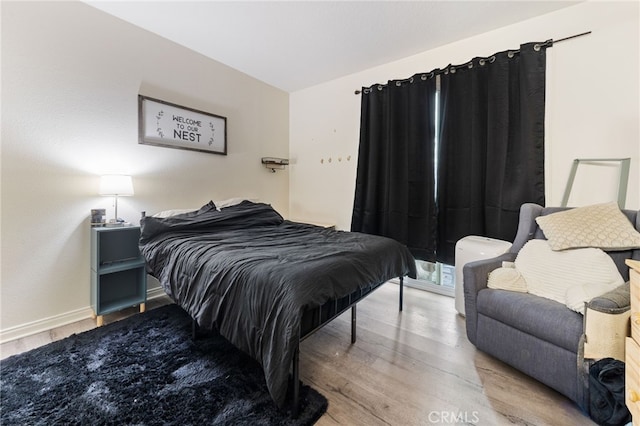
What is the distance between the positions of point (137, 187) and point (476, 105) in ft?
11.0

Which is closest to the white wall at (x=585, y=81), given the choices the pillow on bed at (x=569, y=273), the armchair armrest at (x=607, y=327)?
the pillow on bed at (x=569, y=273)

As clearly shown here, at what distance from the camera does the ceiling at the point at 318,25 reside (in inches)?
86.6

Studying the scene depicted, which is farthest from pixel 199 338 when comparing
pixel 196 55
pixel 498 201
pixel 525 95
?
pixel 525 95

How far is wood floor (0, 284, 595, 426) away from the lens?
1.30m

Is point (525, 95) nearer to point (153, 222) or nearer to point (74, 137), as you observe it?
point (153, 222)

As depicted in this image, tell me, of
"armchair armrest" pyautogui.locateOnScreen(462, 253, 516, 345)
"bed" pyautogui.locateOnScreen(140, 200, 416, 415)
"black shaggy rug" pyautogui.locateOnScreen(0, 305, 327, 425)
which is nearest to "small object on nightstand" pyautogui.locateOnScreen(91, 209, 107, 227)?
"bed" pyautogui.locateOnScreen(140, 200, 416, 415)

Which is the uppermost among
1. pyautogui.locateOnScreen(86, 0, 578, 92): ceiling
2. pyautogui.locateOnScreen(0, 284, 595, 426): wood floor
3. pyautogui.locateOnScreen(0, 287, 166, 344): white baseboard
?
pyautogui.locateOnScreen(86, 0, 578, 92): ceiling

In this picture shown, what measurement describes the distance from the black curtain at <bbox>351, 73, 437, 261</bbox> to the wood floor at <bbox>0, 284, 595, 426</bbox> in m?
1.02

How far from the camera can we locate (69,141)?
2188 mm

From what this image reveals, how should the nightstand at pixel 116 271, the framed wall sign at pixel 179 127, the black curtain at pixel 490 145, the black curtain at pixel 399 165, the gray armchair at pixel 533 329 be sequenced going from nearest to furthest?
the gray armchair at pixel 533 329 < the nightstand at pixel 116 271 < the black curtain at pixel 490 145 < the framed wall sign at pixel 179 127 < the black curtain at pixel 399 165

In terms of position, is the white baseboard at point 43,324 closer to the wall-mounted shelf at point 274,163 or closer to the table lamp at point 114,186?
the table lamp at point 114,186

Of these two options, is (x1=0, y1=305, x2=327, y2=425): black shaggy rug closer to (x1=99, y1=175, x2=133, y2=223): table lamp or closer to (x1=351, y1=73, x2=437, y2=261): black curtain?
(x1=99, y1=175, x2=133, y2=223): table lamp

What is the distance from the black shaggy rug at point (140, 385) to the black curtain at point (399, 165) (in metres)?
2.02

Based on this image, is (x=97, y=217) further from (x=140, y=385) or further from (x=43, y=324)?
(x=140, y=385)
